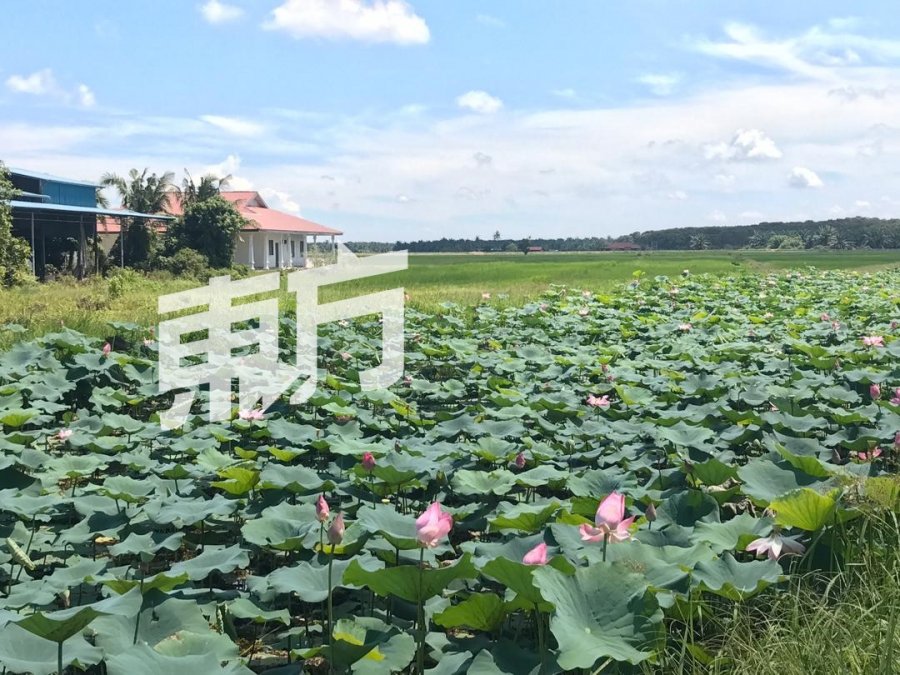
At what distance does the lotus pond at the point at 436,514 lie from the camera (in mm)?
1935

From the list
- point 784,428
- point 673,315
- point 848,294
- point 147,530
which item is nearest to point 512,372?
point 784,428

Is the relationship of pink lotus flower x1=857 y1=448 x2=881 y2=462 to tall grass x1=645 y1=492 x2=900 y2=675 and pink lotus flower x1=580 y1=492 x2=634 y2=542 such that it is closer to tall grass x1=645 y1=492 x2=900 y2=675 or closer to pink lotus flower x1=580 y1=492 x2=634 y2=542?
tall grass x1=645 y1=492 x2=900 y2=675

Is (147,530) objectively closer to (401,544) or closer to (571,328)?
(401,544)

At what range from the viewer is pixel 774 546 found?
2.21 m

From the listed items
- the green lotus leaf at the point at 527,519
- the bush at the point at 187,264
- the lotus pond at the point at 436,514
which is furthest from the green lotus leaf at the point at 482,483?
the bush at the point at 187,264

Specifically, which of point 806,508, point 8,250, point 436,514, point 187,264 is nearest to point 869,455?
point 806,508

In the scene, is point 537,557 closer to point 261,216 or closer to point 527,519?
point 527,519

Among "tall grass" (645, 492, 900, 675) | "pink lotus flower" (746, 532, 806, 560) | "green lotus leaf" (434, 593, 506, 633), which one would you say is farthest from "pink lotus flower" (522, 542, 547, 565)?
"pink lotus flower" (746, 532, 806, 560)

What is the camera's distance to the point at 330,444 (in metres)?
3.65

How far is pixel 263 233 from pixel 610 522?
35984 millimetres

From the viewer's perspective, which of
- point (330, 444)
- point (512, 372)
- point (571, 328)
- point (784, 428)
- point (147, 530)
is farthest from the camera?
point (571, 328)

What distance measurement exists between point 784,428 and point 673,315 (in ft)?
22.2

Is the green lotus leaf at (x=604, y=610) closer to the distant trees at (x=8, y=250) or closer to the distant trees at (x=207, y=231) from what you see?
the distant trees at (x=8, y=250)

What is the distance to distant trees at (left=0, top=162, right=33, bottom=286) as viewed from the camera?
745 inches
